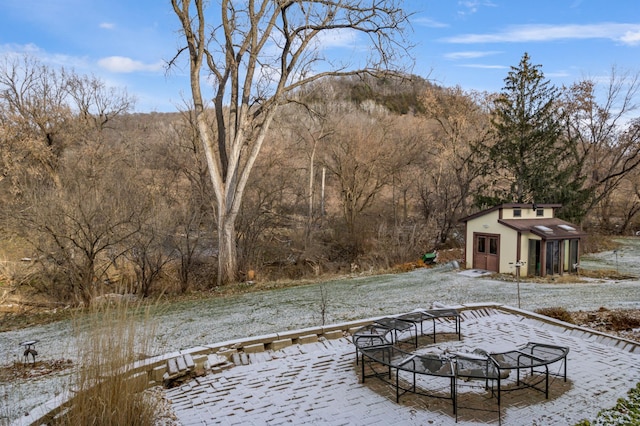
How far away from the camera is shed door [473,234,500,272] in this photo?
1416 centimetres

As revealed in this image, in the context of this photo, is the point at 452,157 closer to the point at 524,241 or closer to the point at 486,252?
the point at 486,252

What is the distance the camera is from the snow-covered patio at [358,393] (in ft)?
13.2

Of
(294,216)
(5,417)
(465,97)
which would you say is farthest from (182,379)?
(465,97)

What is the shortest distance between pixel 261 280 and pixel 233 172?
12.8 ft

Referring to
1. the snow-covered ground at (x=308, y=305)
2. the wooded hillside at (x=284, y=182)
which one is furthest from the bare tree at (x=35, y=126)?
the snow-covered ground at (x=308, y=305)

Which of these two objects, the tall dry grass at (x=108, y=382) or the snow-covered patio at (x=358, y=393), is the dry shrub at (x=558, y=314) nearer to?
the snow-covered patio at (x=358, y=393)

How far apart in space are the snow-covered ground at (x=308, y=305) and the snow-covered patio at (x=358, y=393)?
1.69 metres

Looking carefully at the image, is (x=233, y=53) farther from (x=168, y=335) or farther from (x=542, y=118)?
(x=542, y=118)

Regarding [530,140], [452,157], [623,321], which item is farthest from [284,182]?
[623,321]

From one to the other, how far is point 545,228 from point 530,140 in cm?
970

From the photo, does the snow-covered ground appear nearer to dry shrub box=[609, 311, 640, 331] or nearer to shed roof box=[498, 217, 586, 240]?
dry shrub box=[609, 311, 640, 331]

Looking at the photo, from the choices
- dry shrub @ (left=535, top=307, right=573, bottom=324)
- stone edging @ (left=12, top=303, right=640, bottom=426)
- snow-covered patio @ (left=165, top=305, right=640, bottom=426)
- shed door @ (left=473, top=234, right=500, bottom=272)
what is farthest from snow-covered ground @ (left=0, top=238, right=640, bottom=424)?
snow-covered patio @ (left=165, top=305, right=640, bottom=426)

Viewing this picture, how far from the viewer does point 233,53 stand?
533 inches

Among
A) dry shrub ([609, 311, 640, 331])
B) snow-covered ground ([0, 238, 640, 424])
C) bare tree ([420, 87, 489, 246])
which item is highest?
bare tree ([420, 87, 489, 246])
